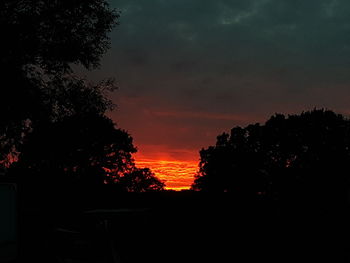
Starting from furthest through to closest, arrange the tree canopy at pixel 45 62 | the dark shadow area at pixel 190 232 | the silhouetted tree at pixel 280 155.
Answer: the silhouetted tree at pixel 280 155 < the tree canopy at pixel 45 62 < the dark shadow area at pixel 190 232

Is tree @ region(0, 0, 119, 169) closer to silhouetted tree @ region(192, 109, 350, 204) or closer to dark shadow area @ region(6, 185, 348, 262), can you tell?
dark shadow area @ region(6, 185, 348, 262)

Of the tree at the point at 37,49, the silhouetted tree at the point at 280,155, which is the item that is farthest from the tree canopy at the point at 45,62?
the silhouetted tree at the point at 280,155

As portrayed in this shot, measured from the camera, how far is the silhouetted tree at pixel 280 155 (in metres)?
50.3

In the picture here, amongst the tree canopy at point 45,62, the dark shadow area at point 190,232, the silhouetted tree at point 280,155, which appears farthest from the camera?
Result: the silhouetted tree at point 280,155

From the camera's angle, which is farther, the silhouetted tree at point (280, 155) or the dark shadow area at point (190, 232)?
the silhouetted tree at point (280, 155)

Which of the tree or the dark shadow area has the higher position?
the tree

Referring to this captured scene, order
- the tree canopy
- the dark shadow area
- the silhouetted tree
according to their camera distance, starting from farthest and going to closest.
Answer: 1. the silhouetted tree
2. the tree canopy
3. the dark shadow area

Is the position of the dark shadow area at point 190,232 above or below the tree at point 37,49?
below

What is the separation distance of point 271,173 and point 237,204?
1534 inches

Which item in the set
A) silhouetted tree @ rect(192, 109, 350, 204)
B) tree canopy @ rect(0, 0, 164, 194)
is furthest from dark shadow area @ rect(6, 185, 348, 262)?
silhouetted tree @ rect(192, 109, 350, 204)

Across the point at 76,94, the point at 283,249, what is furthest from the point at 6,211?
the point at 76,94

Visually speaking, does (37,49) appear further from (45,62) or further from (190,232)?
(190,232)

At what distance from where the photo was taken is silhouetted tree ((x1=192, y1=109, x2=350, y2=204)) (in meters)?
50.3

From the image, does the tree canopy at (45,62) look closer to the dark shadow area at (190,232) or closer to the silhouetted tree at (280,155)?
the dark shadow area at (190,232)
